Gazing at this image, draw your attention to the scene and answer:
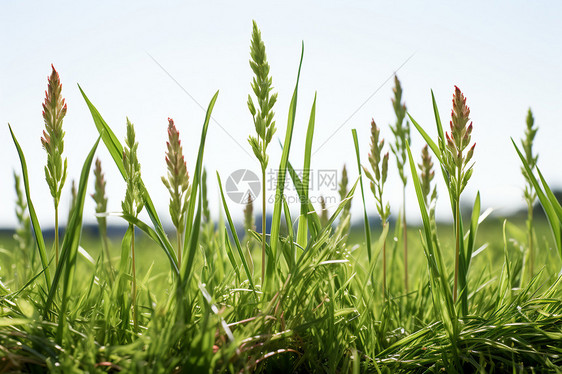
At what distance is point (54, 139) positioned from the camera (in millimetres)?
1294

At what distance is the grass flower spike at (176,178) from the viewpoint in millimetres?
1181

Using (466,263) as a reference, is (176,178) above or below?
above

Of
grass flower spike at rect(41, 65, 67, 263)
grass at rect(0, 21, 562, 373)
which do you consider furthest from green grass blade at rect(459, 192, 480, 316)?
grass flower spike at rect(41, 65, 67, 263)

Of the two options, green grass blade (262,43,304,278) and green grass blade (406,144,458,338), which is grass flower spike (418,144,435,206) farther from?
green grass blade (262,43,304,278)

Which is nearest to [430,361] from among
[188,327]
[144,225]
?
[188,327]

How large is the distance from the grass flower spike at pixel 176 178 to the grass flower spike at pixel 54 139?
39 cm

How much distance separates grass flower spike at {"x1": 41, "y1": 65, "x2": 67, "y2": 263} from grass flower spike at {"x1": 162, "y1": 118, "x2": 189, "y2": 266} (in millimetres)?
388

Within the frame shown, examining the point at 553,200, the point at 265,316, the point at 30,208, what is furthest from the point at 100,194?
the point at 553,200

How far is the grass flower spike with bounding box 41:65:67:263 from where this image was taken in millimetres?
1290

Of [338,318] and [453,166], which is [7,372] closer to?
[338,318]

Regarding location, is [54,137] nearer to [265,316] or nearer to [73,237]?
[73,237]

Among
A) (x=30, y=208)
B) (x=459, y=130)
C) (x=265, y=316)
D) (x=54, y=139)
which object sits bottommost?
(x=265, y=316)

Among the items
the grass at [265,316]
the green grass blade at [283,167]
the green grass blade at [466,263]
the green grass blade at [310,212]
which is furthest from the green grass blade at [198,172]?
the green grass blade at [466,263]

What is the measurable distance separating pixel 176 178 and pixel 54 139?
472 mm
